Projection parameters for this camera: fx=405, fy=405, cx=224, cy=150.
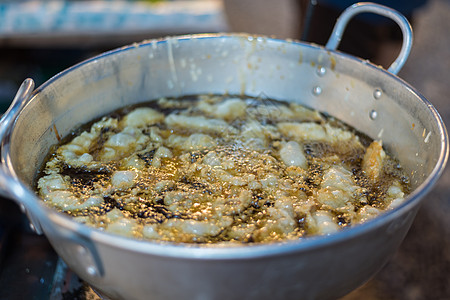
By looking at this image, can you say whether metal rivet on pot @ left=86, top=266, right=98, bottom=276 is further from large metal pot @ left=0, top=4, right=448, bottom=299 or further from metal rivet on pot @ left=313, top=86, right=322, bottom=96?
metal rivet on pot @ left=313, top=86, right=322, bottom=96

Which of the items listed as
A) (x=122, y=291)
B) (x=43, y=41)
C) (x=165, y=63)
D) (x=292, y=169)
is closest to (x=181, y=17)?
(x=43, y=41)

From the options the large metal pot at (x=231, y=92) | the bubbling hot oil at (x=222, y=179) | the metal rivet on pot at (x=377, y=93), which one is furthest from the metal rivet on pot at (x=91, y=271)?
the metal rivet on pot at (x=377, y=93)

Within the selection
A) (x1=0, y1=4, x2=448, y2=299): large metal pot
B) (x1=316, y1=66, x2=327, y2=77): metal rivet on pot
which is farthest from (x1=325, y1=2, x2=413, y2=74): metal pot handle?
(x1=316, y1=66, x2=327, y2=77): metal rivet on pot

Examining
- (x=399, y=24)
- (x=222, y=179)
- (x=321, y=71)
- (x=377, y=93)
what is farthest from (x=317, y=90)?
(x=222, y=179)

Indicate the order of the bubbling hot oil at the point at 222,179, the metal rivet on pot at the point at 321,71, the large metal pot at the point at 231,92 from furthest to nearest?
the metal rivet on pot at the point at 321,71
the bubbling hot oil at the point at 222,179
the large metal pot at the point at 231,92

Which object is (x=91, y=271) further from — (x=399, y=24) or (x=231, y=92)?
(x=399, y=24)

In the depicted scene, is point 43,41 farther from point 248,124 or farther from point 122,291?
point 122,291

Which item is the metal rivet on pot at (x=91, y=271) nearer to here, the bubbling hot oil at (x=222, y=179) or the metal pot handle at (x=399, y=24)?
the bubbling hot oil at (x=222, y=179)
